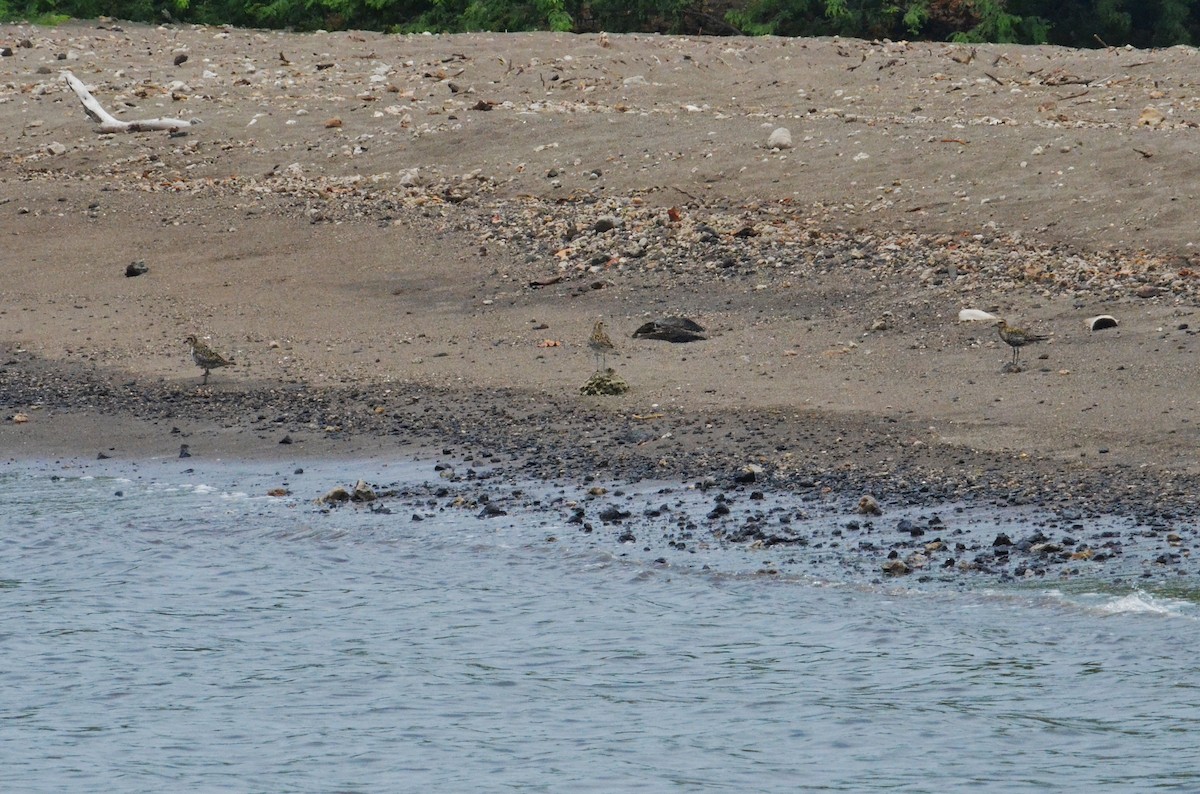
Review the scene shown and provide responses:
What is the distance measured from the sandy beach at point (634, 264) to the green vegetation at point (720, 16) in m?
5.08

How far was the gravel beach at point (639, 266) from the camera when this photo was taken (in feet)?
32.2

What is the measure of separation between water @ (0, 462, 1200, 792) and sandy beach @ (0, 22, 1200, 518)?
145 centimetres

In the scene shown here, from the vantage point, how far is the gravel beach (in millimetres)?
9820

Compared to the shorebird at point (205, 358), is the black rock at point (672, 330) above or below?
above

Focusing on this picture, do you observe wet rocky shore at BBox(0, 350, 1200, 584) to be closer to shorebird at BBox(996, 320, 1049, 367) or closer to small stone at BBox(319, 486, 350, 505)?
small stone at BBox(319, 486, 350, 505)

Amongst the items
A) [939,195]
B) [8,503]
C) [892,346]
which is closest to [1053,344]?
[892,346]

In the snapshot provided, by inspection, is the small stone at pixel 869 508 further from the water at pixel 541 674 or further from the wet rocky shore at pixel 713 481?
the water at pixel 541 674

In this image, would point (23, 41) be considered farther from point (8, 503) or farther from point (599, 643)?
point (599, 643)

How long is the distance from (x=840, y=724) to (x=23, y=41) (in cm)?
1907

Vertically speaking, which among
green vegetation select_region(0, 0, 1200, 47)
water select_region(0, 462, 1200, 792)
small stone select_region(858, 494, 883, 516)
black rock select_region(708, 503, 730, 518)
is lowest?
water select_region(0, 462, 1200, 792)

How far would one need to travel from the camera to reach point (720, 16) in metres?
26.7

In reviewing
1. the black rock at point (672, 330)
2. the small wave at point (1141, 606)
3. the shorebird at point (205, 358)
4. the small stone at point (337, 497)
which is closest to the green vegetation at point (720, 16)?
the black rock at point (672, 330)

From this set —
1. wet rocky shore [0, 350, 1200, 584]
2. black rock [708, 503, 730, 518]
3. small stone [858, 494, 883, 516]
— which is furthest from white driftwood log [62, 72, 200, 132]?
small stone [858, 494, 883, 516]

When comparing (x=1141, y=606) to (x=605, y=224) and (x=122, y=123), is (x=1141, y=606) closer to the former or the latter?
(x=605, y=224)
